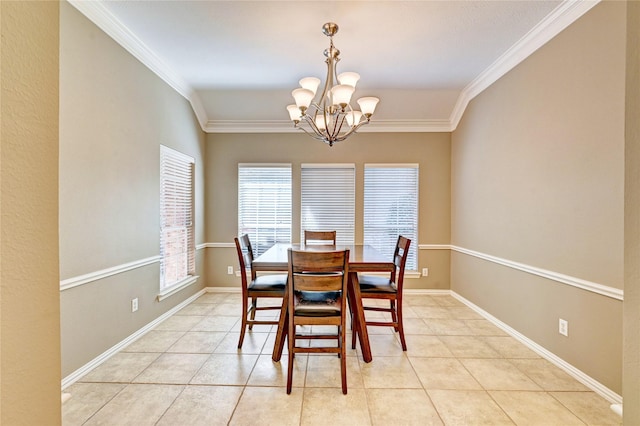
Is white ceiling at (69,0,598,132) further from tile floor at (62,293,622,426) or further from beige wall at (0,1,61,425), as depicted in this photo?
tile floor at (62,293,622,426)

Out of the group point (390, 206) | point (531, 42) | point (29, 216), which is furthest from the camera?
point (390, 206)

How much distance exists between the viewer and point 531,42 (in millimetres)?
2678

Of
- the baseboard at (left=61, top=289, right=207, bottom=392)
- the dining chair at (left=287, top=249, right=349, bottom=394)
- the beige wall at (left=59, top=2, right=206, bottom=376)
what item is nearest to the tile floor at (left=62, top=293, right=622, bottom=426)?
the baseboard at (left=61, top=289, right=207, bottom=392)

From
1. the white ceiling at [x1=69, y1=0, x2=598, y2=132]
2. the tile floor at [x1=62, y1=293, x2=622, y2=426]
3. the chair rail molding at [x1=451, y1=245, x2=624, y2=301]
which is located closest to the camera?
the tile floor at [x1=62, y1=293, x2=622, y2=426]

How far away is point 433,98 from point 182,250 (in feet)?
12.7

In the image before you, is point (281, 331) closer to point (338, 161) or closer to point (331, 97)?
point (331, 97)

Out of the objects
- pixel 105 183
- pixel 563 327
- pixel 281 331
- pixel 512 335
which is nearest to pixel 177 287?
pixel 105 183

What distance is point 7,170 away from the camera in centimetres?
57

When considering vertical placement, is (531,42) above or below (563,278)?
above

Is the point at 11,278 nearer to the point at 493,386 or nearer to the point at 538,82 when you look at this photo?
the point at 493,386

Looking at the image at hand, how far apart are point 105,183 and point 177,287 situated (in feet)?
5.35

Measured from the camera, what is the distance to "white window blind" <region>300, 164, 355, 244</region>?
4.48 meters

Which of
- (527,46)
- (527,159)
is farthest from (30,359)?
(527,46)

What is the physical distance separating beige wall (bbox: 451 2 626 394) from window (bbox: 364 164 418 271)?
3.37 ft
